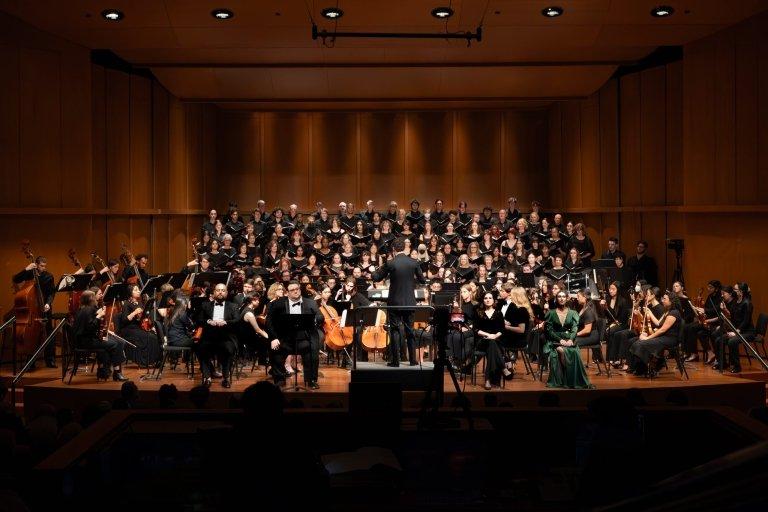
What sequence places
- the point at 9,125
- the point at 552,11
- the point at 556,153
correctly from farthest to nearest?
the point at 556,153 < the point at 9,125 < the point at 552,11

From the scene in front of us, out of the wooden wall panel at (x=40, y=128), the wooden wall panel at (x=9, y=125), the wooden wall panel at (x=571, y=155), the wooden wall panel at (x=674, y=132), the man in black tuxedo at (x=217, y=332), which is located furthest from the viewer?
the wooden wall panel at (x=571, y=155)

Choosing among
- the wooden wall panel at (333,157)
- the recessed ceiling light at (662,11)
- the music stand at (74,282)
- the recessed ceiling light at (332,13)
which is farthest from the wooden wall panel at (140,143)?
the recessed ceiling light at (662,11)

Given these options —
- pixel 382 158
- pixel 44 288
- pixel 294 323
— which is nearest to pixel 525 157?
pixel 382 158

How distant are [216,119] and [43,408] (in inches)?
509

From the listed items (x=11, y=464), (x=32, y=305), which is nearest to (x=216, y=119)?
(x=32, y=305)

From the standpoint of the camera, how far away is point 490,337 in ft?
27.7

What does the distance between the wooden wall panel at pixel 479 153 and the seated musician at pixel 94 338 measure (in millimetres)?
10133

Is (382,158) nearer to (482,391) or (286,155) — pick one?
(286,155)

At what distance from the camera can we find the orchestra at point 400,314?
839 cm

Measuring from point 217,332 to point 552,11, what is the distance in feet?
19.6

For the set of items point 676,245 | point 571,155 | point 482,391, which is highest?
point 571,155

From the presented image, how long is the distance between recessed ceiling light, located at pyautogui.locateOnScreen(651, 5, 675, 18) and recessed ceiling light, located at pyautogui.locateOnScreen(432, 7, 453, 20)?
2.69 m

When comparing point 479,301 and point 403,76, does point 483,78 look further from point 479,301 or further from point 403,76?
point 479,301

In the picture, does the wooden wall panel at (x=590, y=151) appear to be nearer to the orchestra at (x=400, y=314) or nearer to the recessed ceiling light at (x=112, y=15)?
the orchestra at (x=400, y=314)
